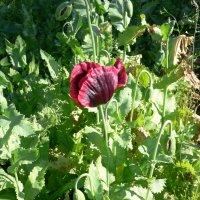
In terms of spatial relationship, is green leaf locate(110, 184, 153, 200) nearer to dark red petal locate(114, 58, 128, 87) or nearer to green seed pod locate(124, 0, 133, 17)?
dark red petal locate(114, 58, 128, 87)

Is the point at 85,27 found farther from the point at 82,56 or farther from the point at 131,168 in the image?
the point at 131,168

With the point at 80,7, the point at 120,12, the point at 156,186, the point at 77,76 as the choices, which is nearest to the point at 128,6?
the point at 120,12

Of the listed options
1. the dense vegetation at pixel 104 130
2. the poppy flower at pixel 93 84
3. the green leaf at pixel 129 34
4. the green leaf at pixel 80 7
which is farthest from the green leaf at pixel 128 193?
the green leaf at pixel 80 7

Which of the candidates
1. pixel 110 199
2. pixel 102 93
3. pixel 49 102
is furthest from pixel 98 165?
pixel 49 102

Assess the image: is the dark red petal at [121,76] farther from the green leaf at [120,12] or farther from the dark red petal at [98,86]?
the green leaf at [120,12]

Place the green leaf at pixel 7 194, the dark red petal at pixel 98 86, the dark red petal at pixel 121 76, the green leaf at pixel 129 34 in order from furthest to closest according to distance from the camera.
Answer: the green leaf at pixel 129 34 → the green leaf at pixel 7 194 → the dark red petal at pixel 121 76 → the dark red petal at pixel 98 86

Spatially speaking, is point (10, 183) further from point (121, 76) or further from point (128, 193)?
point (121, 76)

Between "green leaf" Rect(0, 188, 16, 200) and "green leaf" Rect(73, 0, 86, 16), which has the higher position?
"green leaf" Rect(73, 0, 86, 16)

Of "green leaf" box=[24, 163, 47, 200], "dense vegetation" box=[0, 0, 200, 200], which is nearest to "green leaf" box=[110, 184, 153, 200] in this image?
"dense vegetation" box=[0, 0, 200, 200]
